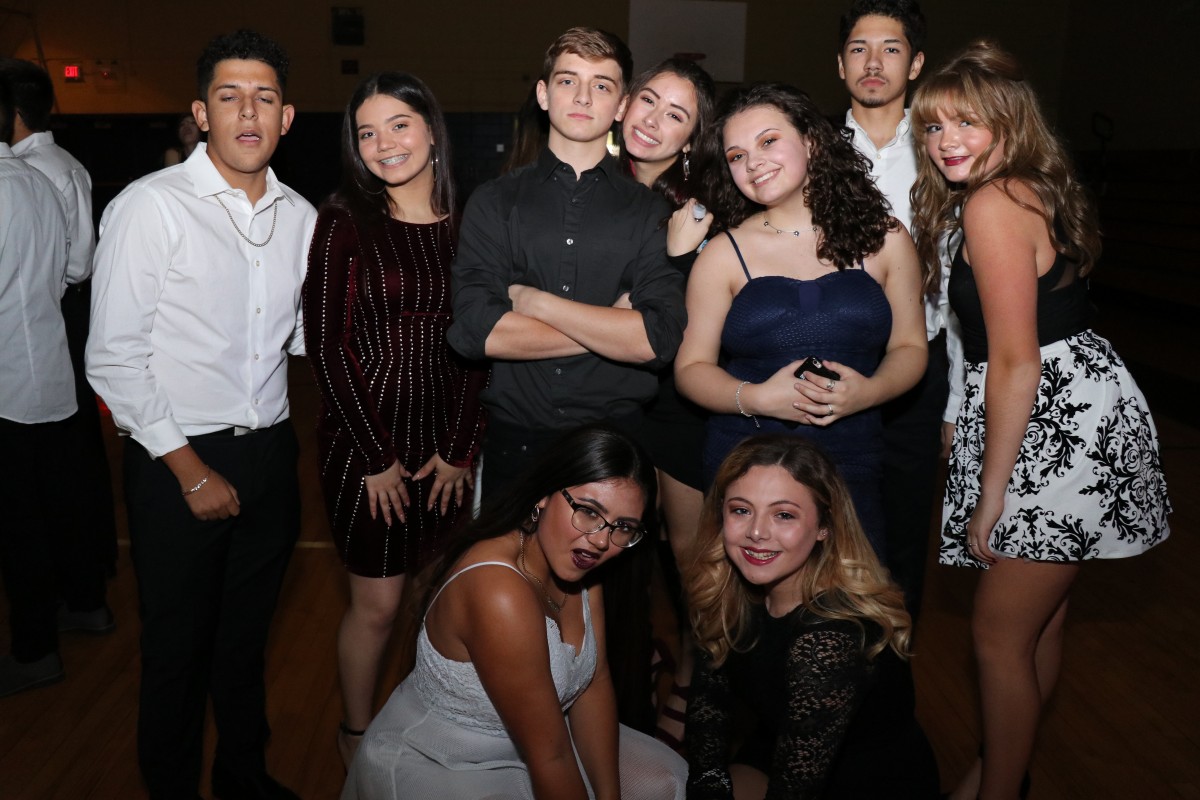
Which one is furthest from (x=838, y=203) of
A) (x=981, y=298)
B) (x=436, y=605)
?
(x=436, y=605)

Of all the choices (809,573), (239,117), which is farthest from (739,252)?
(239,117)

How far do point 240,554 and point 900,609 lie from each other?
4.60 feet

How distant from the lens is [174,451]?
1960 millimetres

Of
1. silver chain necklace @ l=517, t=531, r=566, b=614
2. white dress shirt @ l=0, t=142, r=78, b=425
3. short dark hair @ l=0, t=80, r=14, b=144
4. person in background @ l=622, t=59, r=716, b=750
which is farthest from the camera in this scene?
short dark hair @ l=0, t=80, r=14, b=144

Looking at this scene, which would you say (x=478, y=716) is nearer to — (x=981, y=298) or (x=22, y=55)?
(x=981, y=298)

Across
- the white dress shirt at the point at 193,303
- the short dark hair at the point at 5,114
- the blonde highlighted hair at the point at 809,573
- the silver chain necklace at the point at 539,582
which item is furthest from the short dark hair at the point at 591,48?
the short dark hair at the point at 5,114

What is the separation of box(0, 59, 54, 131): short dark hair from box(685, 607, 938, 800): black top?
2.89m

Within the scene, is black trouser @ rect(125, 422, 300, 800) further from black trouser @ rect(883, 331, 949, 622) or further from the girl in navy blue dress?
black trouser @ rect(883, 331, 949, 622)

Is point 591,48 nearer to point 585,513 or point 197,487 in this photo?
point 585,513

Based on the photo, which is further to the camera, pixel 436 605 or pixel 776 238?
pixel 776 238

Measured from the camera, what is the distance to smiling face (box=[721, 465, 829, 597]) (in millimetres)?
1829

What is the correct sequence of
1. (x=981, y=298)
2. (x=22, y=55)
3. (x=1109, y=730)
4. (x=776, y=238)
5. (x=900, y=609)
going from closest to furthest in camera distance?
(x=900, y=609), (x=981, y=298), (x=776, y=238), (x=1109, y=730), (x=22, y=55)

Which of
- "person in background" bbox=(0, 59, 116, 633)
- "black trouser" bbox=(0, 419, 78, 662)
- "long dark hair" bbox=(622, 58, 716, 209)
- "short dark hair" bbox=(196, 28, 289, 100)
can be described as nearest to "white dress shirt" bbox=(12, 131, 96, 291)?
"person in background" bbox=(0, 59, 116, 633)

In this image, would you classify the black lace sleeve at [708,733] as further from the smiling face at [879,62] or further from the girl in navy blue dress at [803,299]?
the smiling face at [879,62]
